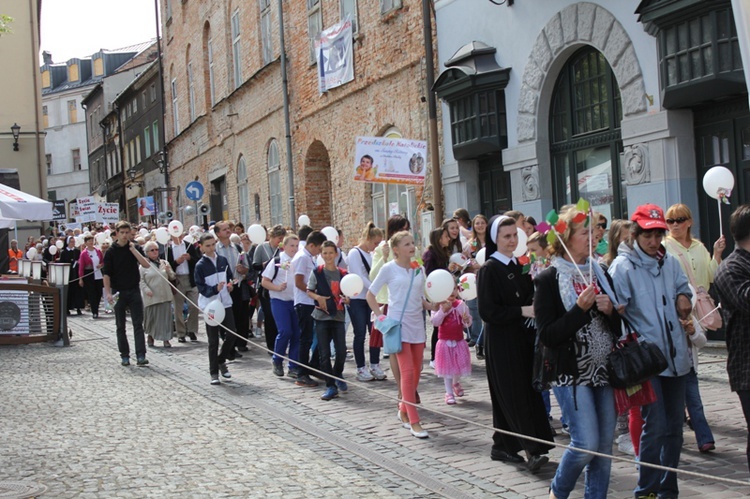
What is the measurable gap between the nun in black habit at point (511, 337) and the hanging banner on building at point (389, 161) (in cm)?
796

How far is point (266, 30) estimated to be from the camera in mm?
27188

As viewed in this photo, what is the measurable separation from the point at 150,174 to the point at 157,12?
9.65m

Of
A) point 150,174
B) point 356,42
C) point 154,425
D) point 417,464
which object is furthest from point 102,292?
point 150,174

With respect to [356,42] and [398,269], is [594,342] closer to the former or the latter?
[398,269]

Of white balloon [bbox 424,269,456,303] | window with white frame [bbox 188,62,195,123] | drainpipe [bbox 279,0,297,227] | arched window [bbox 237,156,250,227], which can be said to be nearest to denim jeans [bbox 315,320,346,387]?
white balloon [bbox 424,269,456,303]

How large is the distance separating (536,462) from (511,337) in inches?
33.2

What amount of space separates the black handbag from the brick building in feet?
26.3

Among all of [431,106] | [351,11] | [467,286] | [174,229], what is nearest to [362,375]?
→ [467,286]

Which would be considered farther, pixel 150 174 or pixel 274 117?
pixel 150 174

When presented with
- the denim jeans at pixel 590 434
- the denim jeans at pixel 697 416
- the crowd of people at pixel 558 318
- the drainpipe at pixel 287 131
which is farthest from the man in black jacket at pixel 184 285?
the denim jeans at pixel 590 434

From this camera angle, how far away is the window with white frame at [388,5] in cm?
1844

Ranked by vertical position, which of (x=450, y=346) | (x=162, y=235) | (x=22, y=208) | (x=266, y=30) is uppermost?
(x=266, y=30)

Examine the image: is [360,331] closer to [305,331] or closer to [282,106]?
[305,331]

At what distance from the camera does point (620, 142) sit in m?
13.1
